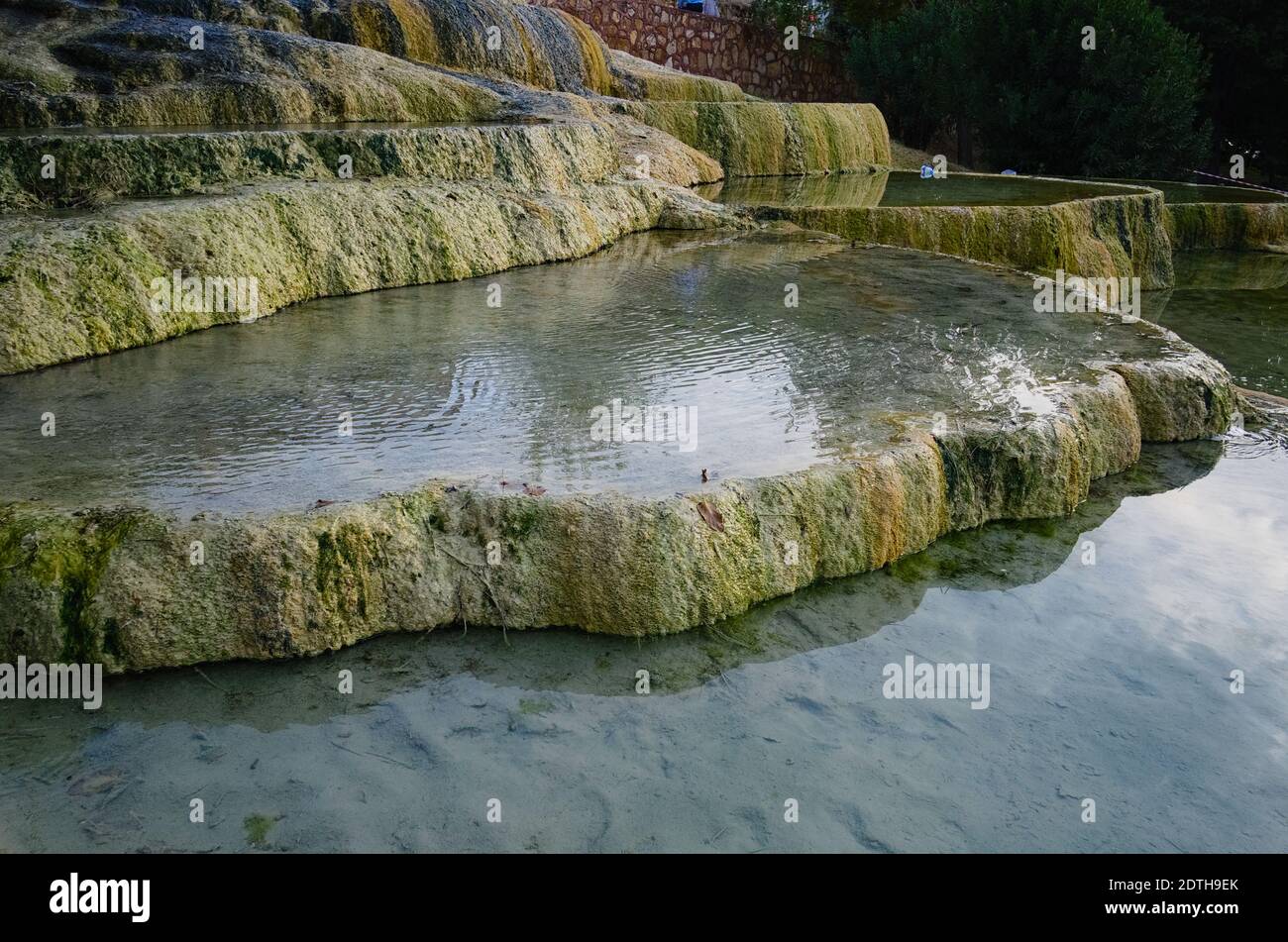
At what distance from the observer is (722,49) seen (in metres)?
18.4

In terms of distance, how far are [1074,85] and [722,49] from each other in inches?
220

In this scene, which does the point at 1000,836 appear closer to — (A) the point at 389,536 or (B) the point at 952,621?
(B) the point at 952,621

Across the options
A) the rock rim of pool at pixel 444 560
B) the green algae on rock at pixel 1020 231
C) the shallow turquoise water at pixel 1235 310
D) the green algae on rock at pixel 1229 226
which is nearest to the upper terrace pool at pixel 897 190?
the green algae on rock at pixel 1020 231

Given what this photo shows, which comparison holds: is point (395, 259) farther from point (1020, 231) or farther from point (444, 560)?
point (1020, 231)

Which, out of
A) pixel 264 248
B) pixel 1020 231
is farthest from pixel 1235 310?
pixel 264 248

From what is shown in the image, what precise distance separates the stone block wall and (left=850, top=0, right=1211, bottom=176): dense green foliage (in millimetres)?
2764

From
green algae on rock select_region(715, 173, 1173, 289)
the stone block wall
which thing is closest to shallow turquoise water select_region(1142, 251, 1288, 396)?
green algae on rock select_region(715, 173, 1173, 289)

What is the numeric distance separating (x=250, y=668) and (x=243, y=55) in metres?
6.20

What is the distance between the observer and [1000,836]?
2812 millimetres

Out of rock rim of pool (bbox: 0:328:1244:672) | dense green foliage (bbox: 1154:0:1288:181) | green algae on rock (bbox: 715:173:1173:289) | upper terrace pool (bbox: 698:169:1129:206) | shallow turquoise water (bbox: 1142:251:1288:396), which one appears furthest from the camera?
dense green foliage (bbox: 1154:0:1288:181)

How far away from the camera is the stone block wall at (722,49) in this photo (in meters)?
16.2

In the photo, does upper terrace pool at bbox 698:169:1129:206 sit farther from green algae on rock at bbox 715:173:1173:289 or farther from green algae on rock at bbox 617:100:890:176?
green algae on rock at bbox 715:173:1173:289

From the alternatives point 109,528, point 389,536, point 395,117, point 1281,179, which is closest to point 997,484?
point 389,536

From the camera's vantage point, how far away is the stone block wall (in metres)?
16.2
